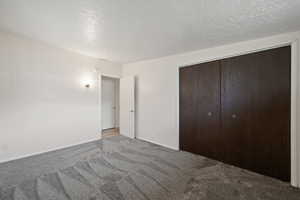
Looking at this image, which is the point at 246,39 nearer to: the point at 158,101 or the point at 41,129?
the point at 158,101

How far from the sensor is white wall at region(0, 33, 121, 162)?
242 centimetres

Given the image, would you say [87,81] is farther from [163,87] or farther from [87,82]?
[163,87]

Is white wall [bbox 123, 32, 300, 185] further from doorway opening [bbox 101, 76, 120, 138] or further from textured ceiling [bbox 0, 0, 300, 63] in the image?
doorway opening [bbox 101, 76, 120, 138]

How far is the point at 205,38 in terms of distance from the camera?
2312mm

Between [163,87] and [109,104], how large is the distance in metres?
2.75

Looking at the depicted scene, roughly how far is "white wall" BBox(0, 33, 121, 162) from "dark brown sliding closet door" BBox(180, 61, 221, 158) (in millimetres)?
2453

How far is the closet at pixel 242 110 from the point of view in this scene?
2.01 meters

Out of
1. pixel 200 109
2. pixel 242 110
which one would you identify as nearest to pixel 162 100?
pixel 200 109

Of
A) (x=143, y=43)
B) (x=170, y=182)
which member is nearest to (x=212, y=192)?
(x=170, y=182)

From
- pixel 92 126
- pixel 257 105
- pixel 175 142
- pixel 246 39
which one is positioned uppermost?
pixel 246 39

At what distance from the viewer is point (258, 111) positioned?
86.2 inches

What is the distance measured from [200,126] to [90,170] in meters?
2.24

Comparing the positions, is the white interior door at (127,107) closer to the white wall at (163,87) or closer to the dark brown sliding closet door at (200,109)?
the white wall at (163,87)

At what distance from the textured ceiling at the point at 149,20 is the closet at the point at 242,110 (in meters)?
0.49
